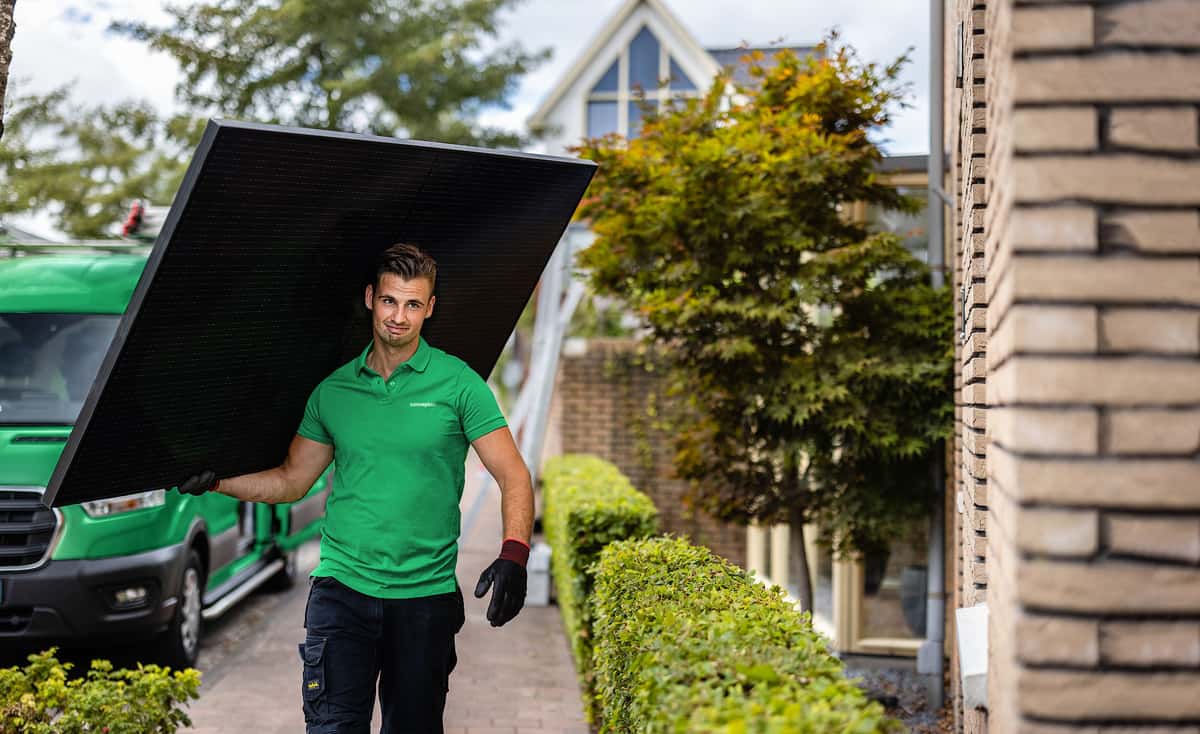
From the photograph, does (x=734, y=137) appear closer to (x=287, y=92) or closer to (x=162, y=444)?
(x=162, y=444)

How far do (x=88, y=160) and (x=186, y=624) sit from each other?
19.3 m

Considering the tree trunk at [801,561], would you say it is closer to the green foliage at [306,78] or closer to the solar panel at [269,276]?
the solar panel at [269,276]

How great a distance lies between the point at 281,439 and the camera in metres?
3.95

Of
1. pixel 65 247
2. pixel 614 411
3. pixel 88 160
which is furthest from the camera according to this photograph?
pixel 88 160

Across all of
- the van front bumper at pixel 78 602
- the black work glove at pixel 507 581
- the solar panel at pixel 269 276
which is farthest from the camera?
the van front bumper at pixel 78 602

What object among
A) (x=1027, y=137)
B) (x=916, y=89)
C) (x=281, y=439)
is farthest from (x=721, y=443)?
(x=1027, y=137)

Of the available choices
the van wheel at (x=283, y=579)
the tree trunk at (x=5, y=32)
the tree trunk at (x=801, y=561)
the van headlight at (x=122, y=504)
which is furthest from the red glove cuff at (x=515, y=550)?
the van wheel at (x=283, y=579)

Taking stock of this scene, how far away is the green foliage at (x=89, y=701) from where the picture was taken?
3.84 metres

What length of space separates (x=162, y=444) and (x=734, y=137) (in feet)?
15.0

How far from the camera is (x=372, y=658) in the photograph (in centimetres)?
359

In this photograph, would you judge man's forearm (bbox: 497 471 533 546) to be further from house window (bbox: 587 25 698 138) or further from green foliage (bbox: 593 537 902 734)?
house window (bbox: 587 25 698 138)

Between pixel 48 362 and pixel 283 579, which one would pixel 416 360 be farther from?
pixel 283 579

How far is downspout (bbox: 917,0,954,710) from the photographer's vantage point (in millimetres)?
7312

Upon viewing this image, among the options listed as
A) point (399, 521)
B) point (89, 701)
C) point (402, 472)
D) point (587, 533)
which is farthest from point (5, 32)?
point (587, 533)
